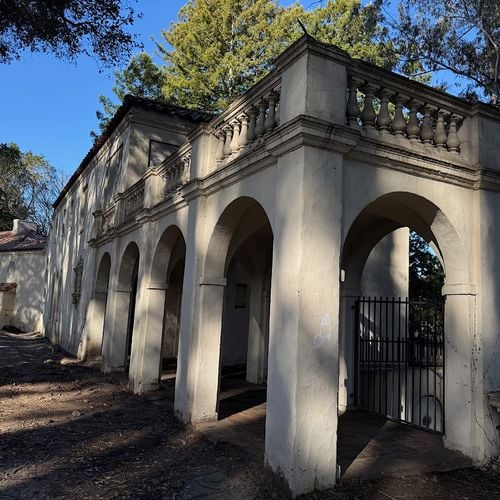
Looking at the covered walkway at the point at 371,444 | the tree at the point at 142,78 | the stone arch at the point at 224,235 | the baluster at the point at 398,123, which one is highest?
the tree at the point at 142,78

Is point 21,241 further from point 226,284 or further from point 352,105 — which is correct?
point 352,105

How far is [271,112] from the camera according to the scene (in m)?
5.37

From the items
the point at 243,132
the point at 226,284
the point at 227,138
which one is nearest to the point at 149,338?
the point at 226,284

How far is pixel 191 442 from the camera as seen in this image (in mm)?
5891

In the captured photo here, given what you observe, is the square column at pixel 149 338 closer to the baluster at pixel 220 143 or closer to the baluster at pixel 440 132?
the baluster at pixel 220 143

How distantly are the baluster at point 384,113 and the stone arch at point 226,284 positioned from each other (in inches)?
70.4

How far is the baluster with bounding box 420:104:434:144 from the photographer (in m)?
5.57

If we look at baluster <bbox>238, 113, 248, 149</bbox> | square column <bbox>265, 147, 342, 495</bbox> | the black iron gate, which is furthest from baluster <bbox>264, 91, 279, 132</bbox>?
the black iron gate

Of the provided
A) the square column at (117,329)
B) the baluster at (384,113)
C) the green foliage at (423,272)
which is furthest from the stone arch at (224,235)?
the green foliage at (423,272)

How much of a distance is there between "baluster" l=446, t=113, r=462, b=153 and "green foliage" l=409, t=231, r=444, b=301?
12015 mm

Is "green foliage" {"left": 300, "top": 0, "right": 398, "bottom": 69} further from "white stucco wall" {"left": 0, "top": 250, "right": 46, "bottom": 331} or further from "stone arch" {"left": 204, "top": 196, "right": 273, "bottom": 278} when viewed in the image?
"white stucco wall" {"left": 0, "top": 250, "right": 46, "bottom": 331}

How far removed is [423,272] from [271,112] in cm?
1390

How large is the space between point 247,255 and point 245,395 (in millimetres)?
3234

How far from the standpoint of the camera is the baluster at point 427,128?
18.3 feet
